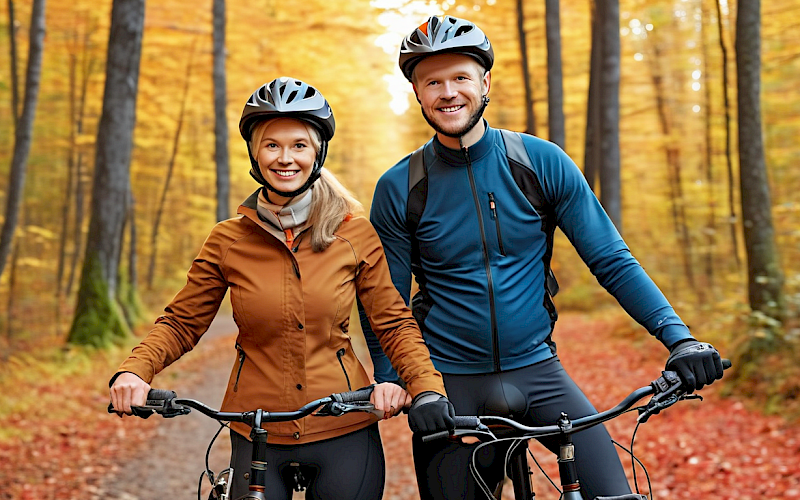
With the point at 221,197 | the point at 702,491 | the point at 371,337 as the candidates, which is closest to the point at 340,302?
the point at 371,337

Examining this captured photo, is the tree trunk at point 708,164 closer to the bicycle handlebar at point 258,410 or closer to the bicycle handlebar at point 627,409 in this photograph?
the bicycle handlebar at point 627,409

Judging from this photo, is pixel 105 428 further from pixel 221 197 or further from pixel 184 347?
pixel 221 197

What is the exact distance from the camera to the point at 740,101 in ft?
30.7

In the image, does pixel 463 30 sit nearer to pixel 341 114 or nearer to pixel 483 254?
pixel 483 254

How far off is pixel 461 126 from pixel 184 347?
1.43 meters

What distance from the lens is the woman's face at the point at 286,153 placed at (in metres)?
3.08

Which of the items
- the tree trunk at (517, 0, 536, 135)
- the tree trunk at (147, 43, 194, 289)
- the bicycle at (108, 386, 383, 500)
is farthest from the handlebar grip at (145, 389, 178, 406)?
the tree trunk at (147, 43, 194, 289)

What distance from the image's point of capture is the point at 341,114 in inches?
931

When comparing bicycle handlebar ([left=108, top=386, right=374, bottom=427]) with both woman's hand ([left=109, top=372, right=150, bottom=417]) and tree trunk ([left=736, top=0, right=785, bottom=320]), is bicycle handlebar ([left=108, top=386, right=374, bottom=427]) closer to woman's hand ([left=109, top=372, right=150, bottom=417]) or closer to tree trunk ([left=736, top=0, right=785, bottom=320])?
woman's hand ([left=109, top=372, right=150, bottom=417])

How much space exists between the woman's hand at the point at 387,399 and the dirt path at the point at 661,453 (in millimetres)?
4837

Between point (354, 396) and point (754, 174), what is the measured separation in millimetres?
7986

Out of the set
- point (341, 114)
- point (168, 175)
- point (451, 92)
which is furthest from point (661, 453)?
point (168, 175)

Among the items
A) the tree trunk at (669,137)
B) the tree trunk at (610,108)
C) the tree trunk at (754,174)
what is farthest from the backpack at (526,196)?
the tree trunk at (669,137)

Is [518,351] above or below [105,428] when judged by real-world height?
above
